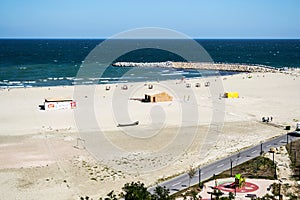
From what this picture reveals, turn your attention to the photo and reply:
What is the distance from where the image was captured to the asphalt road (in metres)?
20.3

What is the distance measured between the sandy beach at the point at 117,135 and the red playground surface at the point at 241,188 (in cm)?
327

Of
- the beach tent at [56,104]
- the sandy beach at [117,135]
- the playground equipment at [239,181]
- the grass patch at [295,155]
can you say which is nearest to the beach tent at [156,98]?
the sandy beach at [117,135]

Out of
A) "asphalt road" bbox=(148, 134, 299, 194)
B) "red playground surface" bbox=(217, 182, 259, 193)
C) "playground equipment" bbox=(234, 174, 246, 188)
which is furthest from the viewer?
"asphalt road" bbox=(148, 134, 299, 194)

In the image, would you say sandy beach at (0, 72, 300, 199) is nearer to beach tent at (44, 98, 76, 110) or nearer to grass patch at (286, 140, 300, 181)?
beach tent at (44, 98, 76, 110)

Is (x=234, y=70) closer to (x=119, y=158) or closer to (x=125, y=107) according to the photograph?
(x=125, y=107)

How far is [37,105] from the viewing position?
43.4 metres

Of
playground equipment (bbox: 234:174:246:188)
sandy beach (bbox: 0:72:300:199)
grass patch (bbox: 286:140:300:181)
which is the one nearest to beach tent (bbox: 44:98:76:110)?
sandy beach (bbox: 0:72:300:199)

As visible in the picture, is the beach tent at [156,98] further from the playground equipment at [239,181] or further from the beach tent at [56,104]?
the playground equipment at [239,181]

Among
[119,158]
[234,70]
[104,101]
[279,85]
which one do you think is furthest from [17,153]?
[234,70]

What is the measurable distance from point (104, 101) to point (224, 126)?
16.7m

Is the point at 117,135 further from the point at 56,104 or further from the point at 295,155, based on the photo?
the point at 295,155

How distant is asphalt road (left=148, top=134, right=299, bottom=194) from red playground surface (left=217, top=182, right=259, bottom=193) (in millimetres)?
1304

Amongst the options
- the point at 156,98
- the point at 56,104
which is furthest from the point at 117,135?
the point at 156,98

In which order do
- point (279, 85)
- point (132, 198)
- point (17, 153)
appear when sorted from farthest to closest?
point (279, 85)
point (17, 153)
point (132, 198)
